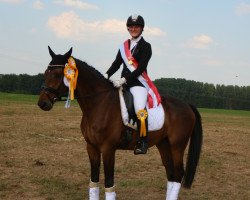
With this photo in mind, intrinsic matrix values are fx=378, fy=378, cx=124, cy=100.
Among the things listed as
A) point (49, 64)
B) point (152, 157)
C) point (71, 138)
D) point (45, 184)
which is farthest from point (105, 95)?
point (71, 138)

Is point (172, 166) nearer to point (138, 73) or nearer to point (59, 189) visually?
point (138, 73)

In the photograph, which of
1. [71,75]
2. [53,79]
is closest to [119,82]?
[71,75]

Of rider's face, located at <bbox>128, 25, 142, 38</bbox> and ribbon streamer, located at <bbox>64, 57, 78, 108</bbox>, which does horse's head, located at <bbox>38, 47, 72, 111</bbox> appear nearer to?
ribbon streamer, located at <bbox>64, 57, 78, 108</bbox>

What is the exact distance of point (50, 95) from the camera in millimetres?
5184

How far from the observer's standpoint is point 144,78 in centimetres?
599

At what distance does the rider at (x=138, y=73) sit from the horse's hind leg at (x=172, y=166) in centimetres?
70

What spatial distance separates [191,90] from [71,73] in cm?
7434

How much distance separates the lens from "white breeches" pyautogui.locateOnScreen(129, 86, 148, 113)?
560cm

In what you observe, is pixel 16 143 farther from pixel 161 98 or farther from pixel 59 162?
pixel 161 98

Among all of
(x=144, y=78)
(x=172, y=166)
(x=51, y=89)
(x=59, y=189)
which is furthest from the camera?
(x=59, y=189)

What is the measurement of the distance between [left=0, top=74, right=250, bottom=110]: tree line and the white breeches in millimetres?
34028

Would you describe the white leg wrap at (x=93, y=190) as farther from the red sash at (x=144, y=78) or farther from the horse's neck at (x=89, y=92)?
the red sash at (x=144, y=78)

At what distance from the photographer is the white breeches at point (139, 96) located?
5.60 metres

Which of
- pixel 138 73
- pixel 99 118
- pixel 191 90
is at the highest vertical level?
pixel 191 90
